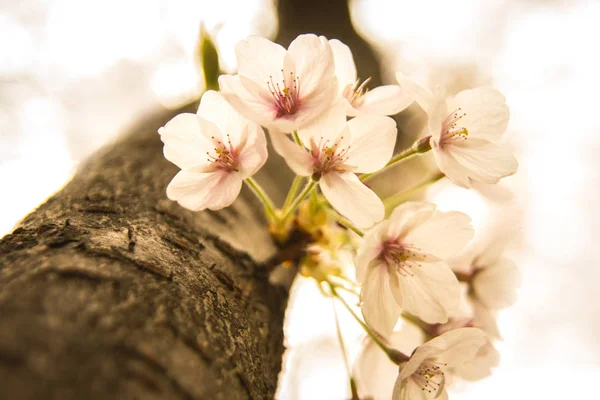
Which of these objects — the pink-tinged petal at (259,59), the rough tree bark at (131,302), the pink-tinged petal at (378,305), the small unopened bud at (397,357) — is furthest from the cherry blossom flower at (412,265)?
the pink-tinged petal at (259,59)

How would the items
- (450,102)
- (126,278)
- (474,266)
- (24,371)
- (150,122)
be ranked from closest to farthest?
(24,371) → (126,278) → (450,102) → (474,266) → (150,122)

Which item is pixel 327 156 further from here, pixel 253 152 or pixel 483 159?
pixel 483 159

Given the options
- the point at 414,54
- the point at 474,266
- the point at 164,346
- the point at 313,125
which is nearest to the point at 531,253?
the point at 414,54

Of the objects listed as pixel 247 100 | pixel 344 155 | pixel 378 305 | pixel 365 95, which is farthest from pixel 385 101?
pixel 378 305

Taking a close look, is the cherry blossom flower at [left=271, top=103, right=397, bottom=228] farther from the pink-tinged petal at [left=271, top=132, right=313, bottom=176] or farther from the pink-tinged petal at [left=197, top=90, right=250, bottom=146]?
the pink-tinged petal at [left=197, top=90, right=250, bottom=146]

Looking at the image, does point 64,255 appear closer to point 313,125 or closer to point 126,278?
point 126,278

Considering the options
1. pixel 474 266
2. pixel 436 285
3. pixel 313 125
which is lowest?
pixel 474 266
